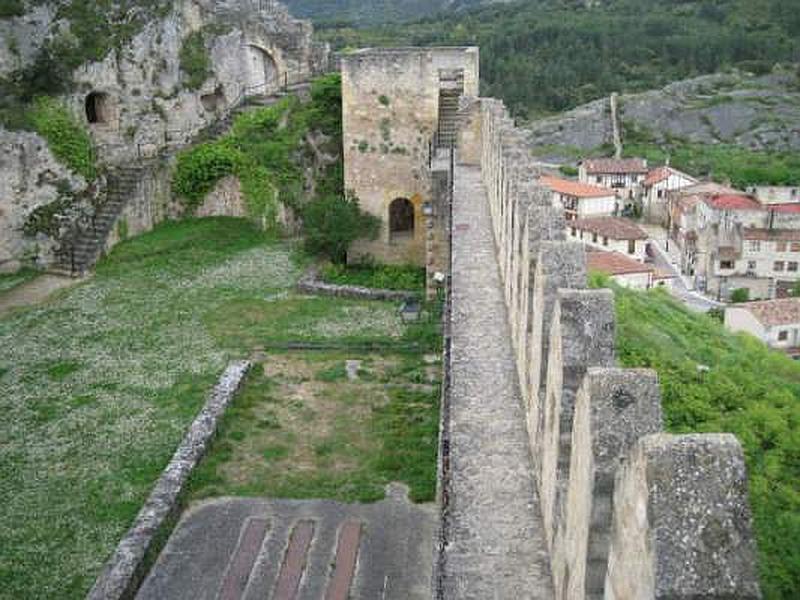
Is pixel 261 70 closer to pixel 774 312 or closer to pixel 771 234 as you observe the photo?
pixel 774 312

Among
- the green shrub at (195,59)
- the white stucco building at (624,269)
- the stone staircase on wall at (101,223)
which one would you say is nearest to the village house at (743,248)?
the white stucco building at (624,269)

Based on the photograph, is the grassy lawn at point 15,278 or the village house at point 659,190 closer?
the grassy lawn at point 15,278

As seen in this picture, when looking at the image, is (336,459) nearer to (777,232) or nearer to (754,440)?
(754,440)

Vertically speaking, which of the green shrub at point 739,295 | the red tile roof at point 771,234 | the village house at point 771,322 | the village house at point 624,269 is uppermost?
the red tile roof at point 771,234

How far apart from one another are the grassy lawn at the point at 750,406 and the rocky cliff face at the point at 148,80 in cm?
1338

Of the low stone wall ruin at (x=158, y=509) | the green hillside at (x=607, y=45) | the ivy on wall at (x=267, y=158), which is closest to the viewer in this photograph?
the low stone wall ruin at (x=158, y=509)

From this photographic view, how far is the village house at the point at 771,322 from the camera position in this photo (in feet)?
126

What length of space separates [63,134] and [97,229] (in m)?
2.49

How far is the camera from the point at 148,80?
83.5 feet

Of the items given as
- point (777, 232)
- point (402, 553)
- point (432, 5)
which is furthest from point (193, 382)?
point (432, 5)

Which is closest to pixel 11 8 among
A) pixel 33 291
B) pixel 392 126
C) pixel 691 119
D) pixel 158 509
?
pixel 33 291

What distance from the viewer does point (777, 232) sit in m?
51.9

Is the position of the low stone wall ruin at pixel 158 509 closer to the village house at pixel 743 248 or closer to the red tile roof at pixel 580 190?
the village house at pixel 743 248

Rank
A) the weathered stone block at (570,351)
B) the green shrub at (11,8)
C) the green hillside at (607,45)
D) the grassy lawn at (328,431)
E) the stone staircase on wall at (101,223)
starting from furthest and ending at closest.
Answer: the green hillside at (607,45)
the stone staircase on wall at (101,223)
the green shrub at (11,8)
the grassy lawn at (328,431)
the weathered stone block at (570,351)
